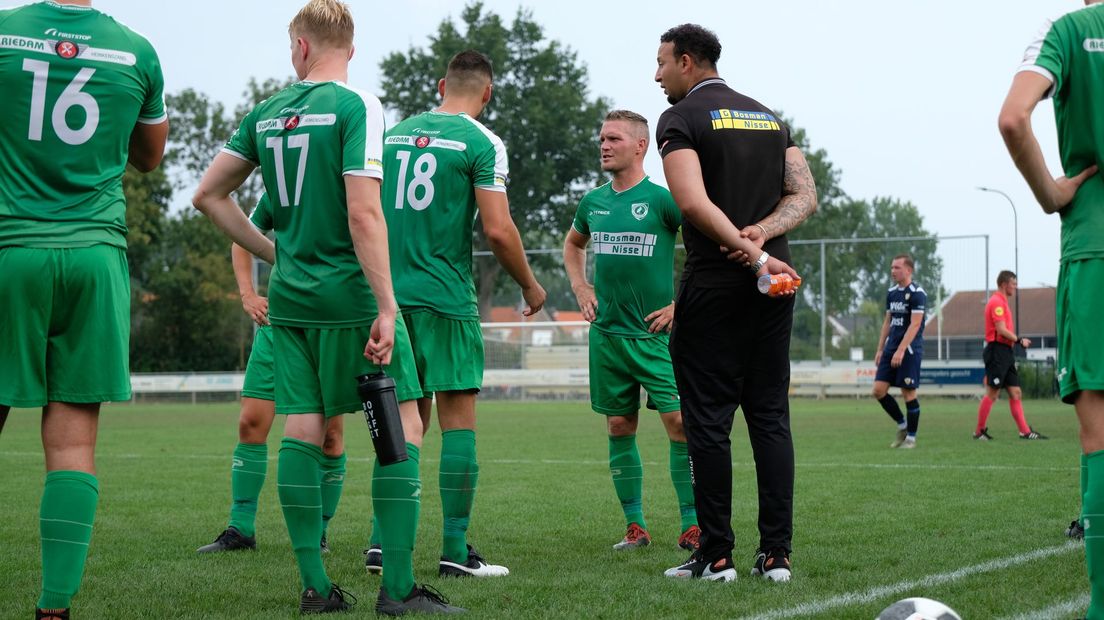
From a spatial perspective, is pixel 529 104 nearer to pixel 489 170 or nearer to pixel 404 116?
pixel 404 116

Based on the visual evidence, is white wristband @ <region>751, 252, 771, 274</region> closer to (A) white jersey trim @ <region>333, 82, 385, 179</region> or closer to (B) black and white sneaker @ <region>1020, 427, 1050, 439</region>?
(A) white jersey trim @ <region>333, 82, 385, 179</region>

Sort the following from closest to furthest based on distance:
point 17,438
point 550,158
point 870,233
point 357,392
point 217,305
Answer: point 357,392, point 17,438, point 217,305, point 550,158, point 870,233

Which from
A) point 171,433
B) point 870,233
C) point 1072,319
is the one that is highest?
point 870,233

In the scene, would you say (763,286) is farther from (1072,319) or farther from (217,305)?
(217,305)

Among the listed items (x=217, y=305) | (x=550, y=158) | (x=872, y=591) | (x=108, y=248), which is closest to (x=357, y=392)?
(x=108, y=248)

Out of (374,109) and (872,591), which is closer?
(374,109)

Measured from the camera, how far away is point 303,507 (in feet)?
15.1

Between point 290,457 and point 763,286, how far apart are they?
6.83 feet

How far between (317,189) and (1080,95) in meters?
2.75

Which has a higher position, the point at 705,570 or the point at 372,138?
the point at 372,138

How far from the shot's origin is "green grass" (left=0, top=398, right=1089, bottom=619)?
4.81 meters

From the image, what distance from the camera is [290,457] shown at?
4621mm

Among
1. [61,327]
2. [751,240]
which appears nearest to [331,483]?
[61,327]

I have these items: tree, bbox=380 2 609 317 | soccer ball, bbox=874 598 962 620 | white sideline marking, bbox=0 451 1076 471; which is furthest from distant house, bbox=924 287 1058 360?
soccer ball, bbox=874 598 962 620
